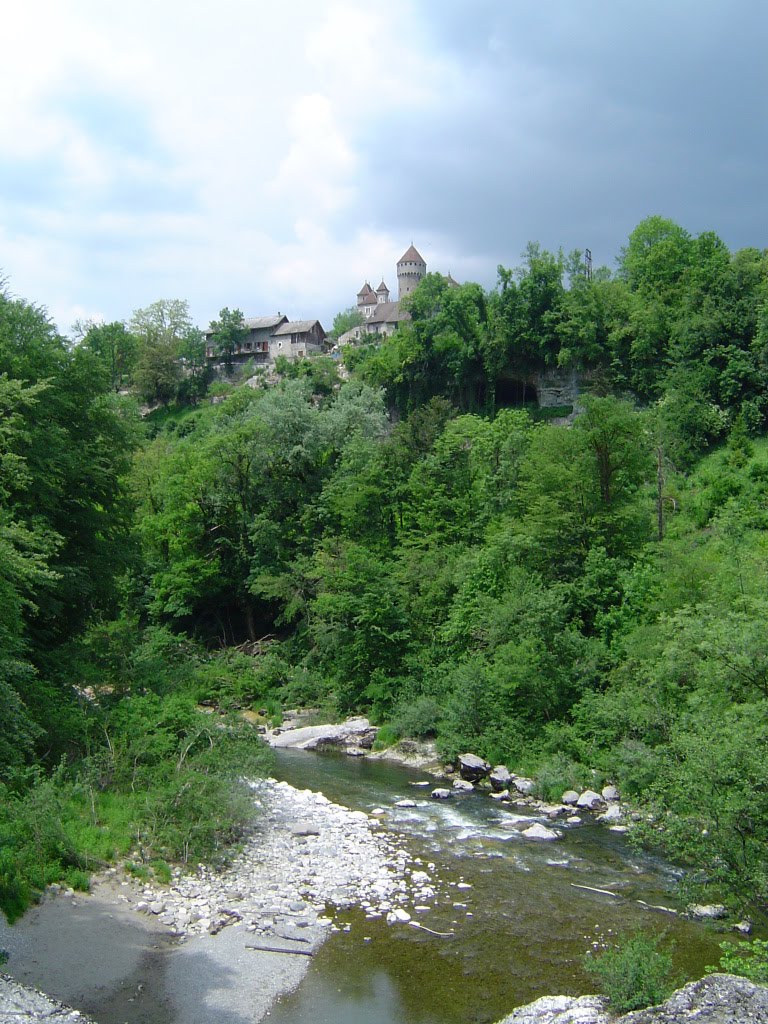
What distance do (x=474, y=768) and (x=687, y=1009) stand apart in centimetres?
1230

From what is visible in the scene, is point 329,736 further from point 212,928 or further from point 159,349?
point 159,349

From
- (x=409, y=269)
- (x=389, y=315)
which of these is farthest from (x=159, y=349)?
(x=409, y=269)

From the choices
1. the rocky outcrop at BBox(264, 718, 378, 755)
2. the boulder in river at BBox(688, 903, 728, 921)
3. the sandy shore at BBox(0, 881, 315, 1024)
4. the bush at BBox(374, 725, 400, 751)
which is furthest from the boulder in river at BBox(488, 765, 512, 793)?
the sandy shore at BBox(0, 881, 315, 1024)

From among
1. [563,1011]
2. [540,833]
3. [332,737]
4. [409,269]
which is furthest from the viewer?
[409,269]

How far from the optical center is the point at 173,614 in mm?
38031

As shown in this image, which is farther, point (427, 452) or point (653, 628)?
point (427, 452)

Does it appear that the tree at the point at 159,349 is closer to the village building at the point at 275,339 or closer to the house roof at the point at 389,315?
the village building at the point at 275,339

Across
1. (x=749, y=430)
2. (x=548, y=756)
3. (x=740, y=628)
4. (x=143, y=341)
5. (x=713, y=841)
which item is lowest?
(x=548, y=756)

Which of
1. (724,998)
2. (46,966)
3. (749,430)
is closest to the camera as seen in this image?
(724,998)

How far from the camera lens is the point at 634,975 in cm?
923

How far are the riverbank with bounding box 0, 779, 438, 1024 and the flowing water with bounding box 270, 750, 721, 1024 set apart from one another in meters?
0.45

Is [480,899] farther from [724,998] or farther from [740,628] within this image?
[740,628]

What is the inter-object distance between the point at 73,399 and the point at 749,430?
2712 cm

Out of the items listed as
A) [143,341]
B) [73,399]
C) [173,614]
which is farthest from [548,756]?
[143,341]
